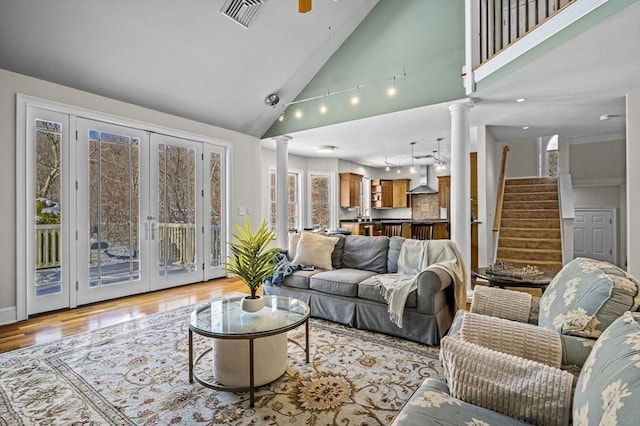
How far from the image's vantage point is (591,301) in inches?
56.4

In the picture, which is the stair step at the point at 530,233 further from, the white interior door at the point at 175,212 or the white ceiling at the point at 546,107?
the white interior door at the point at 175,212

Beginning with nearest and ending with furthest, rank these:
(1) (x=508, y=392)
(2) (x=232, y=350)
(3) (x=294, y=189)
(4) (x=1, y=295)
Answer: (1) (x=508, y=392)
(2) (x=232, y=350)
(4) (x=1, y=295)
(3) (x=294, y=189)

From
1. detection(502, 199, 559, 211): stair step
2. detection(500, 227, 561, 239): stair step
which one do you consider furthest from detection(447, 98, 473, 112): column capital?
detection(502, 199, 559, 211): stair step

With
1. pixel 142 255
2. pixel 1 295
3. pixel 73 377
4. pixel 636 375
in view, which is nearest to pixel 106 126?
pixel 142 255

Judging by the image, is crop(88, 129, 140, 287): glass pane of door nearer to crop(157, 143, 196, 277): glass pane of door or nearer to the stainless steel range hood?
crop(157, 143, 196, 277): glass pane of door

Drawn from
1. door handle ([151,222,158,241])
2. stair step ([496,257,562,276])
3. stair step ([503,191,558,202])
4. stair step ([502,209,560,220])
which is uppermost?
stair step ([503,191,558,202])

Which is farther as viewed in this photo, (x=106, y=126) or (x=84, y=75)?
(x=106, y=126)

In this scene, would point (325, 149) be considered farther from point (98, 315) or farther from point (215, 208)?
point (98, 315)

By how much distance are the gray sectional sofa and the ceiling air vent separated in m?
3.01

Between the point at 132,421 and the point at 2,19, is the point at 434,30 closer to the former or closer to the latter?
the point at 2,19

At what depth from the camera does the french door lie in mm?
3754

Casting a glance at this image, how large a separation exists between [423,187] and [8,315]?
915 cm

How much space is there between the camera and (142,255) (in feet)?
15.3

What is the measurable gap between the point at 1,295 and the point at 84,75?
259 cm
